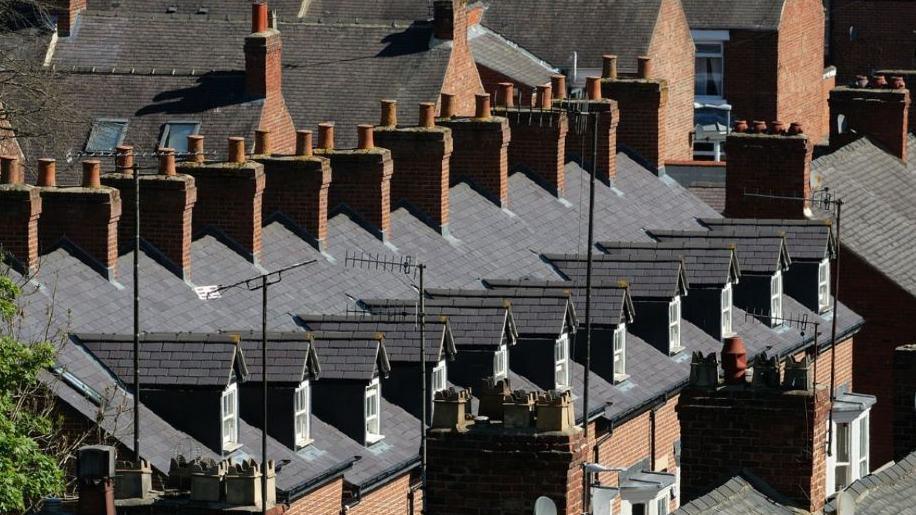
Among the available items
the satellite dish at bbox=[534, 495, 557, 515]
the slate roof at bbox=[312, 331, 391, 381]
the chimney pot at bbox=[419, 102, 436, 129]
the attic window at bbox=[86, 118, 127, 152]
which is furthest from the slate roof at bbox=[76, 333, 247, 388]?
the attic window at bbox=[86, 118, 127, 152]

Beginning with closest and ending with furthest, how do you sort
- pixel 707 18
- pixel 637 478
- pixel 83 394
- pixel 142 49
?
pixel 83 394, pixel 637 478, pixel 142 49, pixel 707 18

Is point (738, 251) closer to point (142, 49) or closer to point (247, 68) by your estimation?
point (247, 68)

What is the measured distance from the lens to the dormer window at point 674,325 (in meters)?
65.4

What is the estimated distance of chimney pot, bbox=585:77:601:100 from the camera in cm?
7494

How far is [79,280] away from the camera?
182 ft

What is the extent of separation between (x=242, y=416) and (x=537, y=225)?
57.1 feet

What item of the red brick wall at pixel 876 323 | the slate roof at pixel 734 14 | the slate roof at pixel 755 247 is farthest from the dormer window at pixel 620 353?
the slate roof at pixel 734 14

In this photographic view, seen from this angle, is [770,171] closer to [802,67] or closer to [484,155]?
[484,155]

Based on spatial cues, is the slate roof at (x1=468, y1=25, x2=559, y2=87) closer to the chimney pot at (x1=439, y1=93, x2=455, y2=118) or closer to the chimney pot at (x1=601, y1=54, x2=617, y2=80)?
the chimney pot at (x1=601, y1=54, x2=617, y2=80)

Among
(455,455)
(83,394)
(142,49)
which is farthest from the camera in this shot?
(142,49)

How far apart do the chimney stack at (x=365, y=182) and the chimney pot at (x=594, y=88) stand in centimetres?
1049

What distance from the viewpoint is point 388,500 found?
176 ft

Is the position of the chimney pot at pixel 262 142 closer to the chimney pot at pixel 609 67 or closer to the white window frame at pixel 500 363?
the white window frame at pixel 500 363

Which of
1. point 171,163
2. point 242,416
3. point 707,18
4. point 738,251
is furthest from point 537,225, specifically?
point 707,18
